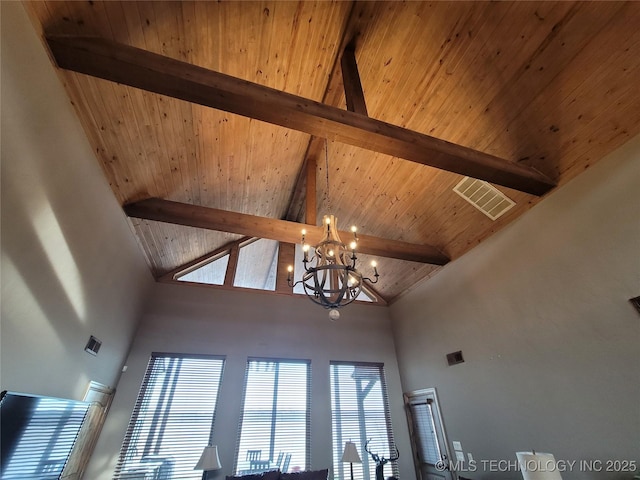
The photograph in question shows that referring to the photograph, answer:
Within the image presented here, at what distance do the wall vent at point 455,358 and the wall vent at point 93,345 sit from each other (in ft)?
15.9

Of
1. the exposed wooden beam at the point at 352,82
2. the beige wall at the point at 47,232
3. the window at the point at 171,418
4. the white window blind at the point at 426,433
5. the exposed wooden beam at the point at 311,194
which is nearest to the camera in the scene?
the beige wall at the point at 47,232

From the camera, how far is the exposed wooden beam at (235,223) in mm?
3635

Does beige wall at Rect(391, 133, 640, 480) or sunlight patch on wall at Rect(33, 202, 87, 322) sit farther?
beige wall at Rect(391, 133, 640, 480)

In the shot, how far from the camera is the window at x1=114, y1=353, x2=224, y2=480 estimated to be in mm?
3984

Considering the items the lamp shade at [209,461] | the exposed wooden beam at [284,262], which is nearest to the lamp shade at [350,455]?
the lamp shade at [209,461]

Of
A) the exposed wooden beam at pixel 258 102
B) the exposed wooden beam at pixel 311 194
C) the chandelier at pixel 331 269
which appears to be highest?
the exposed wooden beam at pixel 311 194

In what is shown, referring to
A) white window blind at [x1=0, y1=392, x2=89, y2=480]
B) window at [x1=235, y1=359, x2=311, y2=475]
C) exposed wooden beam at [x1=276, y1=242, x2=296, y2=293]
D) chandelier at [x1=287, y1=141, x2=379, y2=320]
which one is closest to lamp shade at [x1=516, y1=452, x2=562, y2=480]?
chandelier at [x1=287, y1=141, x2=379, y2=320]

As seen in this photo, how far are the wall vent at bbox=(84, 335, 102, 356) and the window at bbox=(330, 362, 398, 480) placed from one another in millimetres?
3564

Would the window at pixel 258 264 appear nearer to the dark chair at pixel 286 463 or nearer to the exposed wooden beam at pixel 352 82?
the dark chair at pixel 286 463

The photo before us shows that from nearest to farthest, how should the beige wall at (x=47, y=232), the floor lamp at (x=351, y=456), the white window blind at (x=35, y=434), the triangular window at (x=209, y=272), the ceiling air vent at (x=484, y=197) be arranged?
the beige wall at (x=47, y=232) < the white window blind at (x=35, y=434) < the ceiling air vent at (x=484, y=197) < the floor lamp at (x=351, y=456) < the triangular window at (x=209, y=272)

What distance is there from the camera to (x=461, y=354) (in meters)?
4.39

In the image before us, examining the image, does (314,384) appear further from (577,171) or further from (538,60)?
(538,60)

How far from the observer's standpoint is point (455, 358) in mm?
4484

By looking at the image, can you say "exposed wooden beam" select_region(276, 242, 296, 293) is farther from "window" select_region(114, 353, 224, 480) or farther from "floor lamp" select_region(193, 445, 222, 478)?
"floor lamp" select_region(193, 445, 222, 478)
